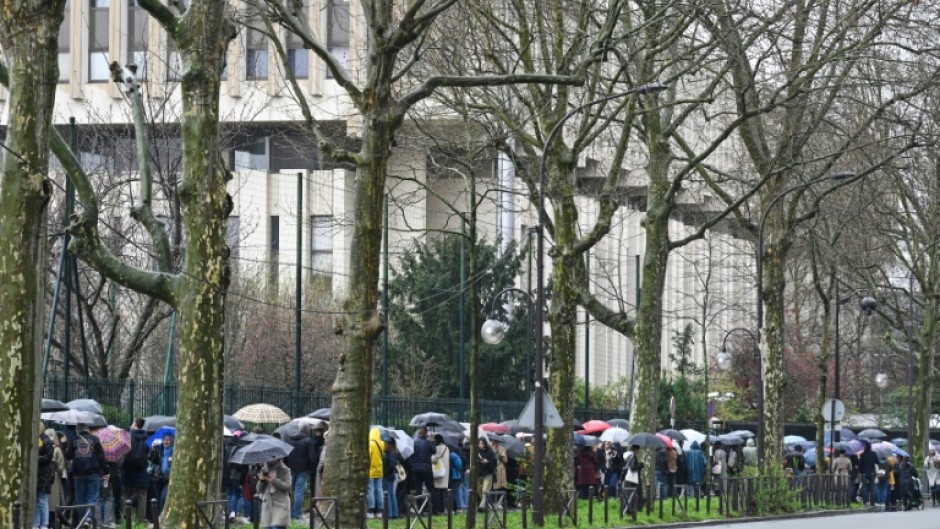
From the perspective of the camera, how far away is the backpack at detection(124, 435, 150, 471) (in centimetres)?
2284

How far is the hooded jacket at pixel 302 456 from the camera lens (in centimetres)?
2522

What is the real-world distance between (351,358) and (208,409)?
3594 mm

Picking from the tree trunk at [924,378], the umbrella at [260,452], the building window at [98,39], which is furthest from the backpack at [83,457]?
the building window at [98,39]

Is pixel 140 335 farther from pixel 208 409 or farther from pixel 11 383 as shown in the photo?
pixel 11 383

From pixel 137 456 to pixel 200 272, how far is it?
512 cm

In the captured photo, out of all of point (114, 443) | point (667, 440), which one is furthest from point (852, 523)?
point (114, 443)

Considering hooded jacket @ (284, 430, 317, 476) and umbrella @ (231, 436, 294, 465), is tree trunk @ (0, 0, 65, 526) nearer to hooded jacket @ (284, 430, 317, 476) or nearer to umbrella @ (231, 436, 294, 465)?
umbrella @ (231, 436, 294, 465)

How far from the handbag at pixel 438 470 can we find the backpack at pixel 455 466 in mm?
1265

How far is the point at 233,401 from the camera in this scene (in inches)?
1315

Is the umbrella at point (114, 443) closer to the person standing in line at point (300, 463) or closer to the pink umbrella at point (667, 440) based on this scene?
the person standing in line at point (300, 463)

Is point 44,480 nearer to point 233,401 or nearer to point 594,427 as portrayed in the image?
point 233,401

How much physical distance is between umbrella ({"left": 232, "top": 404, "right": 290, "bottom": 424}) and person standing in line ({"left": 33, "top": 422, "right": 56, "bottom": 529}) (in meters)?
10.5

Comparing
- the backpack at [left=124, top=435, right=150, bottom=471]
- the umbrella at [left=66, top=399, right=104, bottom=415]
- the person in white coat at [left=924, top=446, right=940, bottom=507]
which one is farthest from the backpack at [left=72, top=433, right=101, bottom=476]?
the person in white coat at [left=924, top=446, right=940, bottom=507]

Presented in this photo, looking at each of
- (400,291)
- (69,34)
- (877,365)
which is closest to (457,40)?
(400,291)
